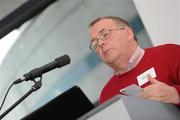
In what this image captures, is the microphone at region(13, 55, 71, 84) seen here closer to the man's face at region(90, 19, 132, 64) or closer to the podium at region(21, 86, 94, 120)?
the podium at region(21, 86, 94, 120)

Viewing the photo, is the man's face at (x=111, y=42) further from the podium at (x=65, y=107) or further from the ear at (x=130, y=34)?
the podium at (x=65, y=107)

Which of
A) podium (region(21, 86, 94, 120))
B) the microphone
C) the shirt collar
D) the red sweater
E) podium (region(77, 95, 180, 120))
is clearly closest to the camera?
podium (region(77, 95, 180, 120))

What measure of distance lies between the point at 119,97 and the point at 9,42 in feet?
8.95

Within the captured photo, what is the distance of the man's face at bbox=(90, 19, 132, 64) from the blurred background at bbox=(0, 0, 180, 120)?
734 millimetres

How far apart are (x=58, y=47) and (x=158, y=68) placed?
5.75 feet

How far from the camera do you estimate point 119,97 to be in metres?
1.28

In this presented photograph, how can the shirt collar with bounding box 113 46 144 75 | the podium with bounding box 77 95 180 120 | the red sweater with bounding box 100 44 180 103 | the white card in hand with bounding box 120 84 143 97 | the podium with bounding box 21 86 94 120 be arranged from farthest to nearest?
the shirt collar with bounding box 113 46 144 75
the red sweater with bounding box 100 44 180 103
the podium with bounding box 21 86 94 120
the white card in hand with bounding box 120 84 143 97
the podium with bounding box 77 95 180 120

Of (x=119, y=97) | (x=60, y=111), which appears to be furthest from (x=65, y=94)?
(x=119, y=97)

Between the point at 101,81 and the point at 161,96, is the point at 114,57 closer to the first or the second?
the point at 161,96

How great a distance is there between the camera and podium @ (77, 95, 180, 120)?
1.27 metres

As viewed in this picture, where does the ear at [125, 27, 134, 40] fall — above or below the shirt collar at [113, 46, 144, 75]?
above

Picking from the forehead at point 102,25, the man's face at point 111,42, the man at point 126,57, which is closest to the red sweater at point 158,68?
the man at point 126,57

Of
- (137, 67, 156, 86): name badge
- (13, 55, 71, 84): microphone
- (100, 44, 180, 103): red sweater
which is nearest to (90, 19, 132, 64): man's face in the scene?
Answer: (100, 44, 180, 103): red sweater

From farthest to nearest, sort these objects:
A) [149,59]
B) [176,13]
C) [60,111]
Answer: [176,13] < [149,59] < [60,111]
